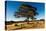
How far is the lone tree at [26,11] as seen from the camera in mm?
923

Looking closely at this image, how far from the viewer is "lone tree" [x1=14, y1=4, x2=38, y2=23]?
92 centimetres

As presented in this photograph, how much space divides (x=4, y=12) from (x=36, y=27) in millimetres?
368

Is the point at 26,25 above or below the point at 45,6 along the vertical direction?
below

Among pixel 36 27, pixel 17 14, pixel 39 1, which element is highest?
pixel 39 1

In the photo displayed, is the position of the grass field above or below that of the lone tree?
below

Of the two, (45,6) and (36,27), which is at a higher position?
(45,6)

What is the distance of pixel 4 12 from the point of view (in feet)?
2.93

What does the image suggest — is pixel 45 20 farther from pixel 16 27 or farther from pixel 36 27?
pixel 16 27

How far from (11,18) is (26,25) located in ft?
0.56

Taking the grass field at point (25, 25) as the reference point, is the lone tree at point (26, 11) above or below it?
above

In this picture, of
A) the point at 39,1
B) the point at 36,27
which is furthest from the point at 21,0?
the point at 36,27

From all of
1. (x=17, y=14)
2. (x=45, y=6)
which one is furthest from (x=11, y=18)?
(x=45, y=6)

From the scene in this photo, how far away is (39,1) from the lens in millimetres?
960
